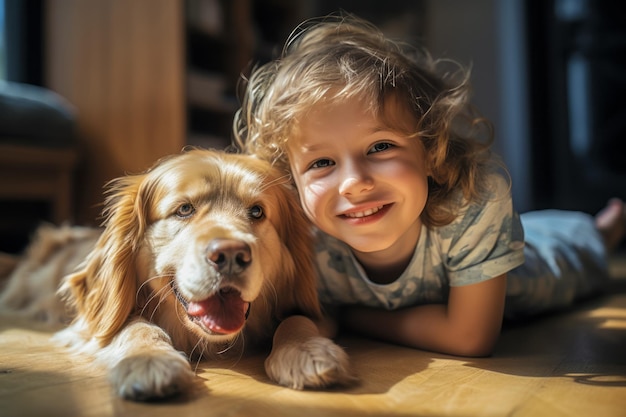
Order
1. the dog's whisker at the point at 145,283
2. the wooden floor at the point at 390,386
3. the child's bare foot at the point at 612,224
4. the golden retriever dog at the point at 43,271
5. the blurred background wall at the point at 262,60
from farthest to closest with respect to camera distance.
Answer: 1. the blurred background wall at the point at 262,60
2. the child's bare foot at the point at 612,224
3. the golden retriever dog at the point at 43,271
4. the dog's whisker at the point at 145,283
5. the wooden floor at the point at 390,386

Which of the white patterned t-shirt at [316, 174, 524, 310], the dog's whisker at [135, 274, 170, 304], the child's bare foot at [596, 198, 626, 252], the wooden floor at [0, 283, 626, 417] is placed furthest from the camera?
the child's bare foot at [596, 198, 626, 252]

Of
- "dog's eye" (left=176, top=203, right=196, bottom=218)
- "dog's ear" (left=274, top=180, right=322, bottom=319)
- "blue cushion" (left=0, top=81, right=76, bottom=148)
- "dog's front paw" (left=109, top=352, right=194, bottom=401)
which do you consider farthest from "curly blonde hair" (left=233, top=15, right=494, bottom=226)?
"blue cushion" (left=0, top=81, right=76, bottom=148)

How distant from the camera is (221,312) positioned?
3.71ft

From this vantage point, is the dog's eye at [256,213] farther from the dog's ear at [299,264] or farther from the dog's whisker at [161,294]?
the dog's whisker at [161,294]

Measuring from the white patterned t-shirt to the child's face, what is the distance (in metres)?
0.12

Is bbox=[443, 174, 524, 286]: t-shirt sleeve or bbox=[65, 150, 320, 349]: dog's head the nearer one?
bbox=[65, 150, 320, 349]: dog's head

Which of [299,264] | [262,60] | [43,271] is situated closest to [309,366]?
[299,264]

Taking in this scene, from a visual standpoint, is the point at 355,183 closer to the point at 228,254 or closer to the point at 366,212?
the point at 366,212

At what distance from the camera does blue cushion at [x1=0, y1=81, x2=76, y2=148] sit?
266 cm

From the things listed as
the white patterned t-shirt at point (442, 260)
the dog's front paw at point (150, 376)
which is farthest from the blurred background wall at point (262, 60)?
the dog's front paw at point (150, 376)

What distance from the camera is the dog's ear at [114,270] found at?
1.24m

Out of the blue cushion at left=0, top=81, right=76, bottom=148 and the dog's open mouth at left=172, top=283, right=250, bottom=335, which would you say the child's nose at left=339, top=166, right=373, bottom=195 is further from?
the blue cushion at left=0, top=81, right=76, bottom=148

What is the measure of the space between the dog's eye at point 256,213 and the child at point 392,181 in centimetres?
12

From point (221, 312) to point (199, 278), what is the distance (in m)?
0.10
